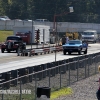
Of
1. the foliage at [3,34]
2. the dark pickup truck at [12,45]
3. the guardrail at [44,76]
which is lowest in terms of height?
the foliage at [3,34]

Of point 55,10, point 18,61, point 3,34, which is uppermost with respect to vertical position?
point 55,10

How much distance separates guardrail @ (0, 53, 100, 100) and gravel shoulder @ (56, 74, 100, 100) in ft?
1.27

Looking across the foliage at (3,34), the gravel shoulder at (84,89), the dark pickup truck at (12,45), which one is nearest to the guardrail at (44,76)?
the gravel shoulder at (84,89)

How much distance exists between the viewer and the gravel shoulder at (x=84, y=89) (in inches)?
903

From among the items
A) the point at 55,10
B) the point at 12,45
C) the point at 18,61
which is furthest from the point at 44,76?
the point at 55,10

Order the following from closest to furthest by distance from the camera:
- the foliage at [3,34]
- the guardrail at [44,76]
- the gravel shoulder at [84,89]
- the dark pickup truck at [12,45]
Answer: the guardrail at [44,76], the gravel shoulder at [84,89], the dark pickup truck at [12,45], the foliage at [3,34]

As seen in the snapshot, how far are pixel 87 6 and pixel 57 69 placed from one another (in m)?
109

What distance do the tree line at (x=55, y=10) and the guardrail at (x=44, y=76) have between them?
94.3 meters

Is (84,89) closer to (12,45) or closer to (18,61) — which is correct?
(18,61)

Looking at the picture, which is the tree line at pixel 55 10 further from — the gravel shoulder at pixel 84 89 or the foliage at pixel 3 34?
the gravel shoulder at pixel 84 89

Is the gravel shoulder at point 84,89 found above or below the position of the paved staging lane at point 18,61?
above

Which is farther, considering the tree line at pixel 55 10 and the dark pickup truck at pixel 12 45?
the tree line at pixel 55 10

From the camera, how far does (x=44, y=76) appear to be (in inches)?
904

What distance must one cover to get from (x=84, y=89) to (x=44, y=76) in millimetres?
3607
